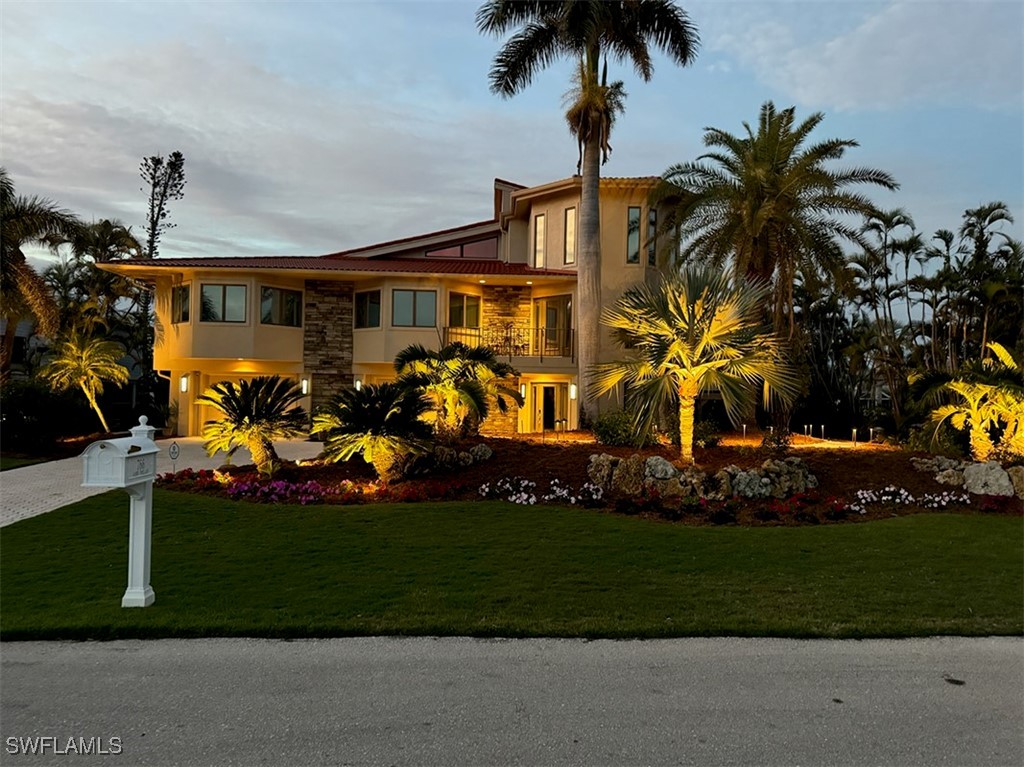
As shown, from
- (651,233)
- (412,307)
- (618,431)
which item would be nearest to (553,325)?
(651,233)

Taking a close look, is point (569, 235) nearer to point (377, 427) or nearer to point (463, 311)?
point (463, 311)

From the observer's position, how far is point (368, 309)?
21547 millimetres

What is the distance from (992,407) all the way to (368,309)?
1741 centimetres

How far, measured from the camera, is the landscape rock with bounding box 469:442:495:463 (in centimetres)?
1251

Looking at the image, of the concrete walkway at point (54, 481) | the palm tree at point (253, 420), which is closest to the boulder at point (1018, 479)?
the palm tree at point (253, 420)

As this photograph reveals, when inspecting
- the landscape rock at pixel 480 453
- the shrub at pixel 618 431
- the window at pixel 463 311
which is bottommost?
the landscape rock at pixel 480 453

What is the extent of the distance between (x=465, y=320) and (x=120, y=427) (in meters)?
15.0

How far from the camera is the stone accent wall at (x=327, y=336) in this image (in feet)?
71.1

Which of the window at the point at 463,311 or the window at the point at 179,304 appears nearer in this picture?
the window at the point at 179,304

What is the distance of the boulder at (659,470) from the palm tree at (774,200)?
655cm

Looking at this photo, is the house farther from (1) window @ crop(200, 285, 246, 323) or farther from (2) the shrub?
(2) the shrub

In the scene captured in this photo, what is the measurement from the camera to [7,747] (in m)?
3.31

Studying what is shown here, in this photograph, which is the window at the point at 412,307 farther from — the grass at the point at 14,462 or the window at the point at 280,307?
the grass at the point at 14,462

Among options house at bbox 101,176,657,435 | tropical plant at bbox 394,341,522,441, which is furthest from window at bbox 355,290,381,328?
tropical plant at bbox 394,341,522,441
